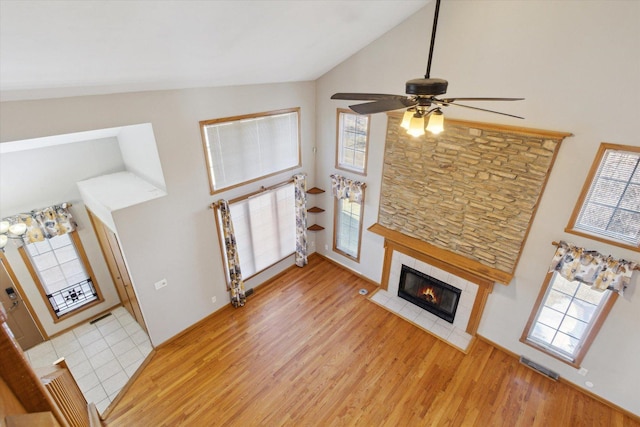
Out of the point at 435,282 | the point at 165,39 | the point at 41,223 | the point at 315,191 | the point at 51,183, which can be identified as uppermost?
the point at 165,39

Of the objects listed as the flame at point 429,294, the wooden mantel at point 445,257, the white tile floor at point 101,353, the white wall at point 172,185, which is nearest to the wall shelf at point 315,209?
the white wall at point 172,185

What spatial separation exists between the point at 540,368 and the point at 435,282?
1.88 meters

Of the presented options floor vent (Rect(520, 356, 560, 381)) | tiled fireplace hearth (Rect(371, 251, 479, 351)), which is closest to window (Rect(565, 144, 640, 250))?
tiled fireplace hearth (Rect(371, 251, 479, 351))

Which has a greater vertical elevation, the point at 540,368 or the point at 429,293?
the point at 429,293

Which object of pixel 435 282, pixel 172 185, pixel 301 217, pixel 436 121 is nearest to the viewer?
pixel 436 121

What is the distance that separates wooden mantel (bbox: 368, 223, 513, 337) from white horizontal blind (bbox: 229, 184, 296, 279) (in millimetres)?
1762

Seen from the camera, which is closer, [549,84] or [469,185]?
[549,84]

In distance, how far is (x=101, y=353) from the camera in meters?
5.20

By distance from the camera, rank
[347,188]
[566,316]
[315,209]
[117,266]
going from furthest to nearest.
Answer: [315,209] < [347,188] < [117,266] < [566,316]

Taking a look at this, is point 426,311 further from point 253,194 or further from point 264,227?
point 253,194

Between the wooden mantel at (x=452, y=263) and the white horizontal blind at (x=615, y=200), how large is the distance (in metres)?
1.29

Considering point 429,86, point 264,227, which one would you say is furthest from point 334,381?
point 429,86

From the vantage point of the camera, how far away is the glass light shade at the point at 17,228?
447 centimetres

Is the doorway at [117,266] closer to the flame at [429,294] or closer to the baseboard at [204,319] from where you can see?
the baseboard at [204,319]
